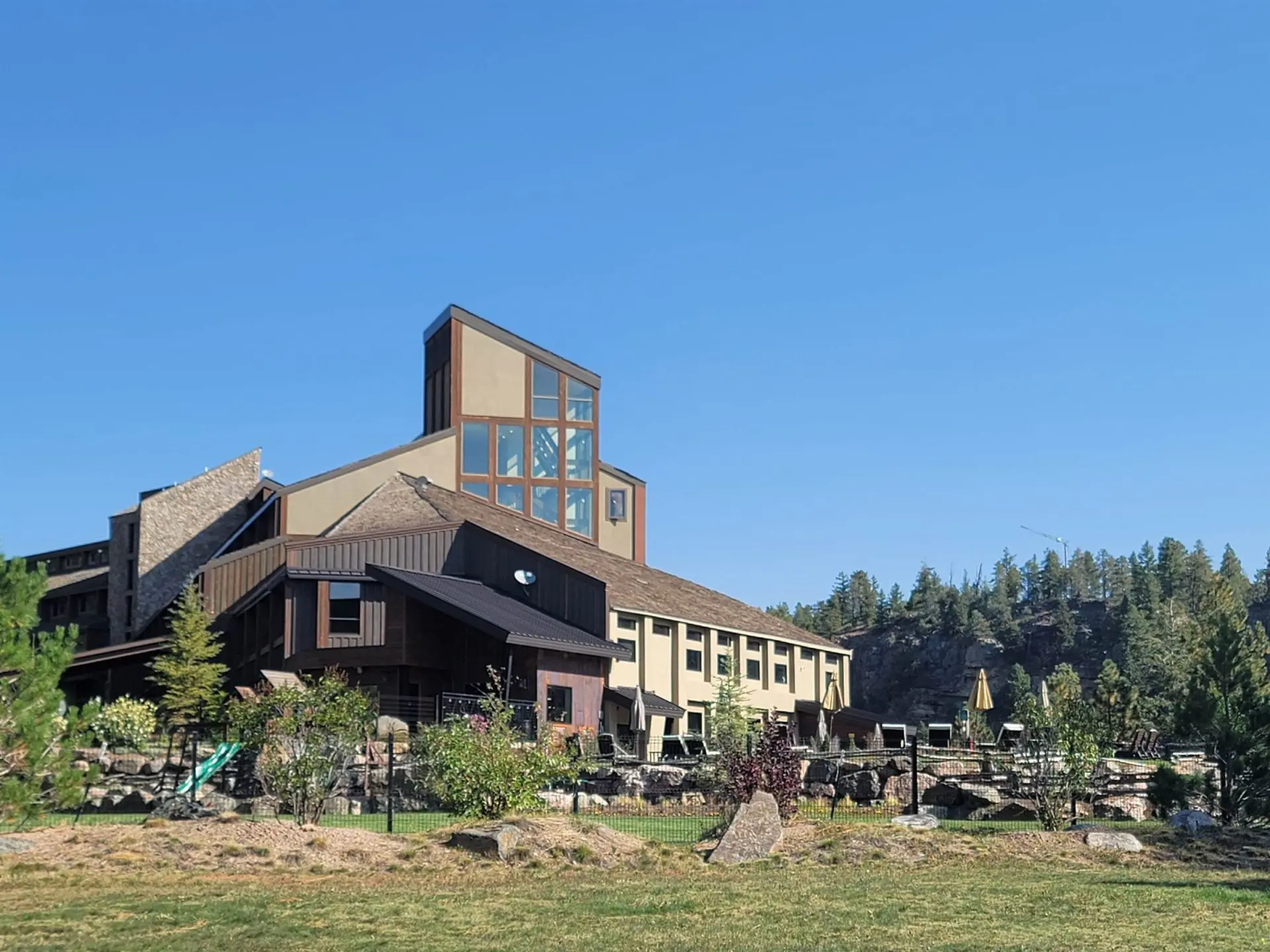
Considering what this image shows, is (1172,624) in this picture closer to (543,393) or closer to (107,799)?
(543,393)

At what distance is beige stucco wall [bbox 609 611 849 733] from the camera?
151 ft

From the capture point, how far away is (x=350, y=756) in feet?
77.8

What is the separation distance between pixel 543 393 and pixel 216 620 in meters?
16.1

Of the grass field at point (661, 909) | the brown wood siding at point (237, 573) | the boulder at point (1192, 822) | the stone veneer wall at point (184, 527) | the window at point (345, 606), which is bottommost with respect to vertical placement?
the grass field at point (661, 909)

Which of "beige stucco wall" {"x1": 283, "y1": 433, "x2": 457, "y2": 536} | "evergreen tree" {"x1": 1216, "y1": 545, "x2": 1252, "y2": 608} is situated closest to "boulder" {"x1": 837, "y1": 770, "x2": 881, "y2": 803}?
"beige stucco wall" {"x1": 283, "y1": 433, "x2": 457, "y2": 536}

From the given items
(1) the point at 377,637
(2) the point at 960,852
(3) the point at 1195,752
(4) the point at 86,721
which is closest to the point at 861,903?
(2) the point at 960,852

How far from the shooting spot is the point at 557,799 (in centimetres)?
2523

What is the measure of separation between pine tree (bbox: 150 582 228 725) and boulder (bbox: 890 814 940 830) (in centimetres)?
2666

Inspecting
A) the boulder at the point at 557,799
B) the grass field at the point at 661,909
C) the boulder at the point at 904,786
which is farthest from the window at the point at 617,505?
the grass field at the point at 661,909

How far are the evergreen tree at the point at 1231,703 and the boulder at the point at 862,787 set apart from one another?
602 centimetres

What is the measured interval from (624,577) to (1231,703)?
29618 mm

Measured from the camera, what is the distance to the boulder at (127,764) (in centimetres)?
3259

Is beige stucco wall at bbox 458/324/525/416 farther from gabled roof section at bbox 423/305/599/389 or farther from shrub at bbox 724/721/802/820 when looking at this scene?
shrub at bbox 724/721/802/820

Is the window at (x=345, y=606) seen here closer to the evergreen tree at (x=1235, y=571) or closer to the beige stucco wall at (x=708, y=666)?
the beige stucco wall at (x=708, y=666)
